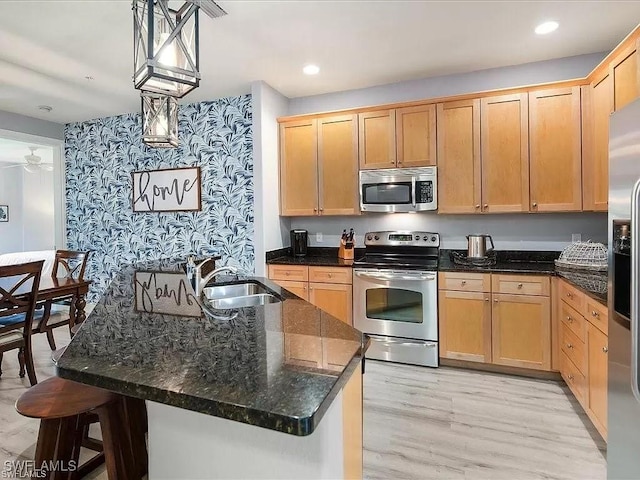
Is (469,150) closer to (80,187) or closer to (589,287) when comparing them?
(589,287)

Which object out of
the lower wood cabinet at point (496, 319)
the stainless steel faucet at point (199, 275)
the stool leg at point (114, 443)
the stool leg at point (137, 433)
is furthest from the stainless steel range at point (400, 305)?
the stool leg at point (114, 443)

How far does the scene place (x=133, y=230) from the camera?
4.78 metres

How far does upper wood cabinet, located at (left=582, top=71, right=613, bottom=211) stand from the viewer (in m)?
2.62

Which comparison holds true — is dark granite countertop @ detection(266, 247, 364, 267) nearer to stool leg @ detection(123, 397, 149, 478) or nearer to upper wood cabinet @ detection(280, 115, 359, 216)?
upper wood cabinet @ detection(280, 115, 359, 216)

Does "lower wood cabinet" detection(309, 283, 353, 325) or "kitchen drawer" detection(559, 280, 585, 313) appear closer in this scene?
"kitchen drawer" detection(559, 280, 585, 313)

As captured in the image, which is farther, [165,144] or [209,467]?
[165,144]

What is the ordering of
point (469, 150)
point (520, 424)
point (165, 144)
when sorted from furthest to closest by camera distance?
point (469, 150), point (520, 424), point (165, 144)

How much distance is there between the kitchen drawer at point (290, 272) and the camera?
11.9ft

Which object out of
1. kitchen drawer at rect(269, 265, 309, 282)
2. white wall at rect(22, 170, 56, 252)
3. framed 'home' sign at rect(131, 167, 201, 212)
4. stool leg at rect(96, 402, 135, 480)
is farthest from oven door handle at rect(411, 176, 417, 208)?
white wall at rect(22, 170, 56, 252)

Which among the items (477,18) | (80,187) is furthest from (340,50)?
(80,187)

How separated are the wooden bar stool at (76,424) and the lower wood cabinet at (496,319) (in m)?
2.45

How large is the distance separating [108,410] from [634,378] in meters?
2.01

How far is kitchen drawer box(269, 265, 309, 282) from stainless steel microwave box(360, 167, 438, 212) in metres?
0.85

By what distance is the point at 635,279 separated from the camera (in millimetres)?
1332
